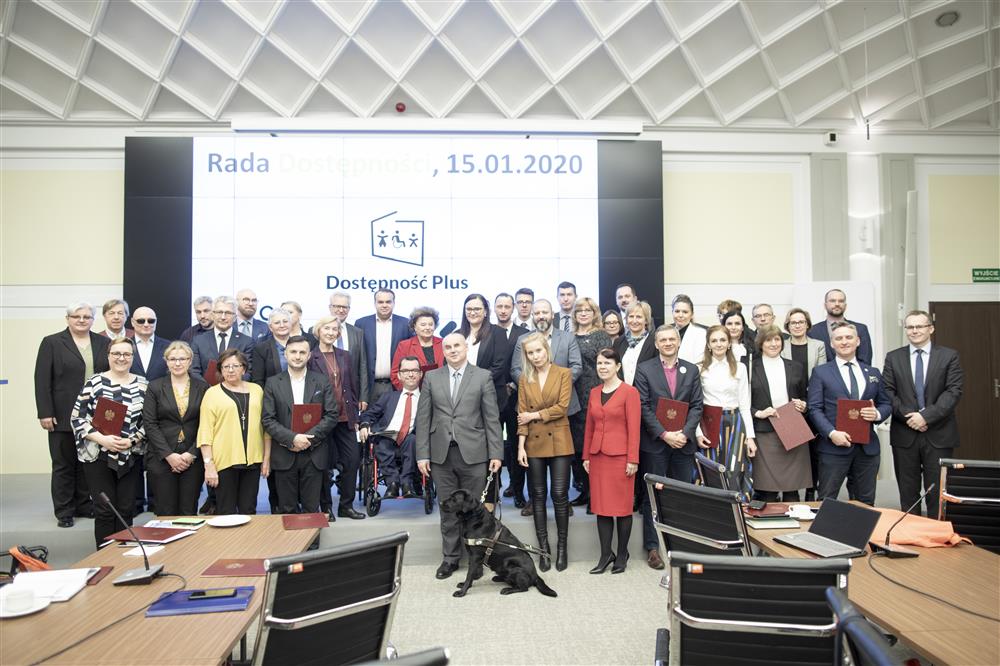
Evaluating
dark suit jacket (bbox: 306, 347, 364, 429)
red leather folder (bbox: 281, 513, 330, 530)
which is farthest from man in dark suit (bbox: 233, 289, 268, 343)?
red leather folder (bbox: 281, 513, 330, 530)

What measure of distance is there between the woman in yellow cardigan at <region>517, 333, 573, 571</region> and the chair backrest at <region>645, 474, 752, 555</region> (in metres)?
1.86

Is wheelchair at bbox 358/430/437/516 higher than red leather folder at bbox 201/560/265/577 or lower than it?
lower

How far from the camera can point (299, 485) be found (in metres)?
4.81

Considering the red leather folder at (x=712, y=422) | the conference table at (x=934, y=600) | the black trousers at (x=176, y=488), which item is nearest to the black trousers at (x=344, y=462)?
the black trousers at (x=176, y=488)

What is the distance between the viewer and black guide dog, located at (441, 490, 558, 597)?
14.1ft

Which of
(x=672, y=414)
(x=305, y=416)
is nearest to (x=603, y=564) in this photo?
(x=672, y=414)

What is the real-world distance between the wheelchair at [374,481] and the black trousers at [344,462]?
122 millimetres

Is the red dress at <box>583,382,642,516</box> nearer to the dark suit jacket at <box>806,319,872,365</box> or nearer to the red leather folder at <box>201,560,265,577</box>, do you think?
the dark suit jacket at <box>806,319,872,365</box>

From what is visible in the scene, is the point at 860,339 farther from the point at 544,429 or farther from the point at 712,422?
the point at 544,429

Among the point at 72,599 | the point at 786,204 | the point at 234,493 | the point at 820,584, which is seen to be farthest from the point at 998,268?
the point at 72,599

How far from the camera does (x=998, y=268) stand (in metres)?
8.65

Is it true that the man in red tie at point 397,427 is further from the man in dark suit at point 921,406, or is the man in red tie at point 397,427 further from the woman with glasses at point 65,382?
the man in dark suit at point 921,406

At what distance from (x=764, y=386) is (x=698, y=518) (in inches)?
99.4

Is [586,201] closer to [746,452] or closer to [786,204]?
[786,204]
